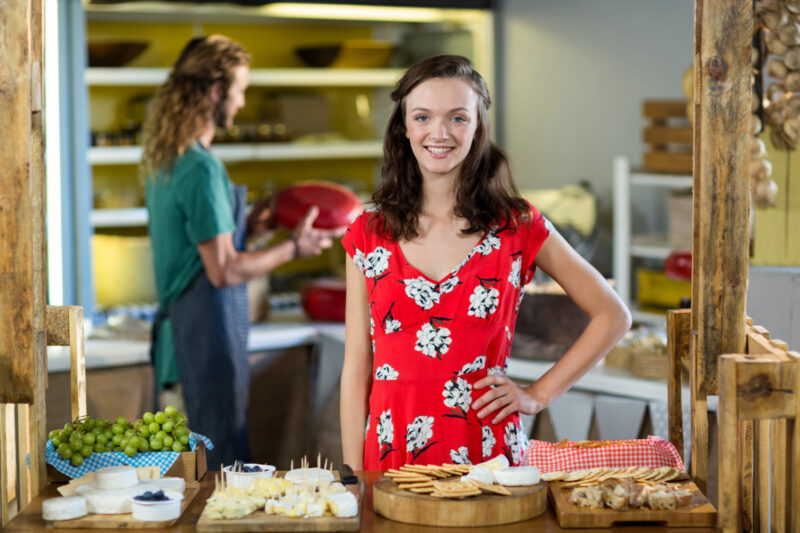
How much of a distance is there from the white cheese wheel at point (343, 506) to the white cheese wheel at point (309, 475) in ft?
0.38

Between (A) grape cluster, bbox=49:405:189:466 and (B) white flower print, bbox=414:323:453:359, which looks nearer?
(A) grape cluster, bbox=49:405:189:466

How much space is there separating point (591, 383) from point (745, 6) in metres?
1.89

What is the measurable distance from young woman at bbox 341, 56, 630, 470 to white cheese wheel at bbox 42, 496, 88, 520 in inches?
26.4

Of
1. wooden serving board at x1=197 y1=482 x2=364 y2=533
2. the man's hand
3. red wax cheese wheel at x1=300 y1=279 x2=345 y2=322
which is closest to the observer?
wooden serving board at x1=197 y1=482 x2=364 y2=533

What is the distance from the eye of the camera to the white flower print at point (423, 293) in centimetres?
209

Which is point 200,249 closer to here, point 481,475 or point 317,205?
point 317,205

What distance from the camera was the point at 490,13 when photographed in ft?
17.7

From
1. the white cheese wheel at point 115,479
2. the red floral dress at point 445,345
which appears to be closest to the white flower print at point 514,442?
the red floral dress at point 445,345

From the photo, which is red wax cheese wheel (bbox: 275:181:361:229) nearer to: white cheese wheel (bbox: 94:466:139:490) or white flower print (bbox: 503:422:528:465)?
white flower print (bbox: 503:422:528:465)

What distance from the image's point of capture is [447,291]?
2090 mm

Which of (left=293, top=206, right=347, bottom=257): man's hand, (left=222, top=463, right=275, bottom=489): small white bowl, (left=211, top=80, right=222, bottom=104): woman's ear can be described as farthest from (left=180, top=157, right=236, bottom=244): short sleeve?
(left=222, top=463, right=275, bottom=489): small white bowl

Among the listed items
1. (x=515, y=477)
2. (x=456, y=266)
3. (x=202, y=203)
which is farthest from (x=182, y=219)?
(x=515, y=477)

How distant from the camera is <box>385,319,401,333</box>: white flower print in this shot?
2115mm

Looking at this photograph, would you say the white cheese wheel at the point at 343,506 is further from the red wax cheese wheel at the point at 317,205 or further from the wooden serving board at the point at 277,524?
the red wax cheese wheel at the point at 317,205
